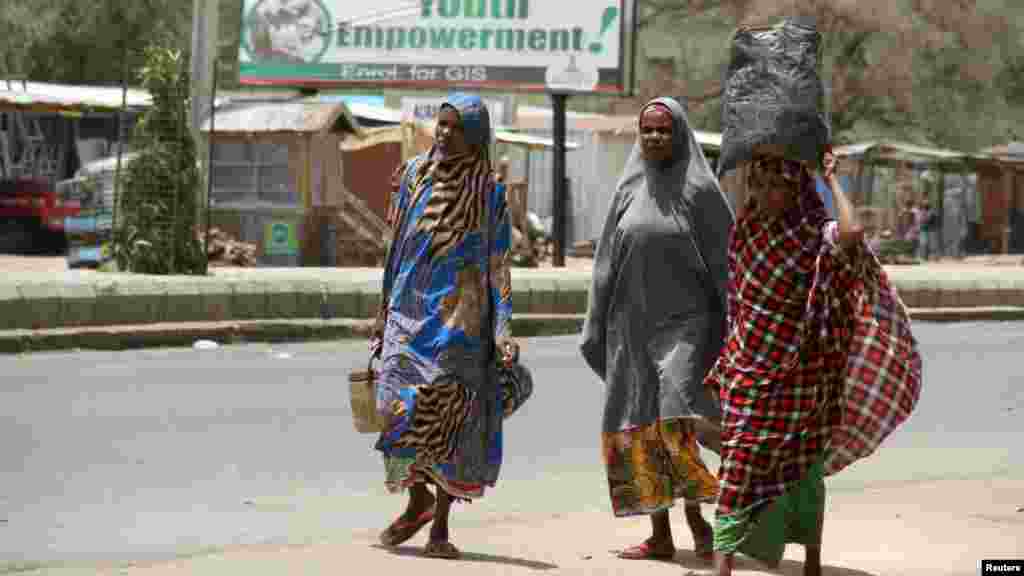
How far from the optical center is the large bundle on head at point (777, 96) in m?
5.37

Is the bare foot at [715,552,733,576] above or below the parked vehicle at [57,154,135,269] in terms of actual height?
below

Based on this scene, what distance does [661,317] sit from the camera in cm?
622

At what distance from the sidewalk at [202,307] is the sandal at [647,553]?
837cm

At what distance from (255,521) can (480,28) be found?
1896 cm

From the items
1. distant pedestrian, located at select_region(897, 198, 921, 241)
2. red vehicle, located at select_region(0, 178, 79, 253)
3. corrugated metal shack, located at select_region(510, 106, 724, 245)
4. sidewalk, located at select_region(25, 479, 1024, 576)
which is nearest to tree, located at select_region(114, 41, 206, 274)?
red vehicle, located at select_region(0, 178, 79, 253)

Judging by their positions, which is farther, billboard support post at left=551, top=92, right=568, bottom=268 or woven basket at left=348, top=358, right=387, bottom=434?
billboard support post at left=551, top=92, right=568, bottom=268

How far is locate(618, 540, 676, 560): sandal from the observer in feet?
20.4

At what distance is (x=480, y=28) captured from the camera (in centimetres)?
2541

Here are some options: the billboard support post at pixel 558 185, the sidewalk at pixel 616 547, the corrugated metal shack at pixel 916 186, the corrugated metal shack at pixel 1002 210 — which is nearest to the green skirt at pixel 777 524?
the sidewalk at pixel 616 547

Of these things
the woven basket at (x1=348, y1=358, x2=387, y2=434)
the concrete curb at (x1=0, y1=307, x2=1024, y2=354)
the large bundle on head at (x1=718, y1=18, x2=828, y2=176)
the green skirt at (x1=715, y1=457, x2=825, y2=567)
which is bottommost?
the concrete curb at (x1=0, y1=307, x2=1024, y2=354)

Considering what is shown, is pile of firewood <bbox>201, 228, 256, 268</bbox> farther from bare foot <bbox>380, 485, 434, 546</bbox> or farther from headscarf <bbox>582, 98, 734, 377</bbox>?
headscarf <bbox>582, 98, 734, 377</bbox>

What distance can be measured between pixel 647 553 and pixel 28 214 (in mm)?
21695

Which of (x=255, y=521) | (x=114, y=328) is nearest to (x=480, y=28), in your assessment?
(x=114, y=328)

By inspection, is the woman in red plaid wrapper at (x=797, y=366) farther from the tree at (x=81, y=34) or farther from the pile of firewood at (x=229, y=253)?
the tree at (x=81, y=34)
